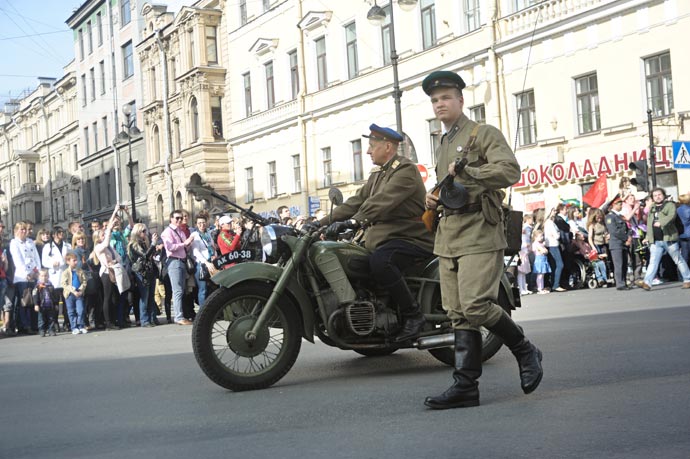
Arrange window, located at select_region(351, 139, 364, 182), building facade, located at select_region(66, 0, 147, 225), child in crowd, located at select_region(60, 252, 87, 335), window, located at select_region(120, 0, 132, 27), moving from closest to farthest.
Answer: child in crowd, located at select_region(60, 252, 87, 335) → window, located at select_region(351, 139, 364, 182) → building facade, located at select_region(66, 0, 147, 225) → window, located at select_region(120, 0, 132, 27)

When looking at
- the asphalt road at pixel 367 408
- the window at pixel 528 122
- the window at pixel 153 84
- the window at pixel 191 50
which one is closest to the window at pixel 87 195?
the window at pixel 153 84

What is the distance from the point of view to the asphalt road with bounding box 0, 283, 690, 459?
4.96 meters

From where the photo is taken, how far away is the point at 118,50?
6075 cm

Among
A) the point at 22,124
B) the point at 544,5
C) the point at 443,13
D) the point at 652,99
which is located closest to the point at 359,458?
the point at 652,99

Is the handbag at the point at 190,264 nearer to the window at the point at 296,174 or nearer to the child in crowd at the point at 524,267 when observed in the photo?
the child in crowd at the point at 524,267

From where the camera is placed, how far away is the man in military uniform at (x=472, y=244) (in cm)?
592

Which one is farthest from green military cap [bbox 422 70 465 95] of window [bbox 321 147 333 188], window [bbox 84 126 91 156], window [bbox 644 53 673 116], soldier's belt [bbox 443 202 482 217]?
window [bbox 84 126 91 156]

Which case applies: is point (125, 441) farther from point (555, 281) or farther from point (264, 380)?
point (555, 281)

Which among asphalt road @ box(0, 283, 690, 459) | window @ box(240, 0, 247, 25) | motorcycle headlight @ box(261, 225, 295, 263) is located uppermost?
window @ box(240, 0, 247, 25)

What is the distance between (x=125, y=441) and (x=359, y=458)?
1.57m

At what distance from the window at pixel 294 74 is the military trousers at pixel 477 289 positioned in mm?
35601

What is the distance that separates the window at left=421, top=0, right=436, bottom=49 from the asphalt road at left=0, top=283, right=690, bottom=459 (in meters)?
23.5

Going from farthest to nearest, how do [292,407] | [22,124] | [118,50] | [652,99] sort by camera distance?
1. [22,124]
2. [118,50]
3. [652,99]
4. [292,407]

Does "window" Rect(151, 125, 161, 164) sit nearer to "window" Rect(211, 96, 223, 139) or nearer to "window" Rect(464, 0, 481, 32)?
"window" Rect(211, 96, 223, 139)
